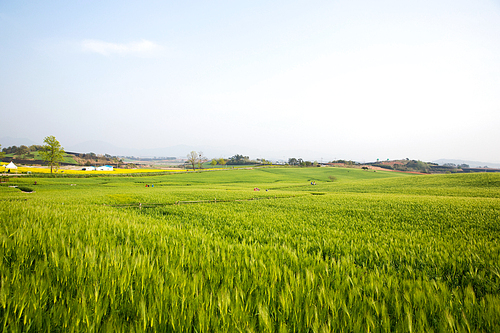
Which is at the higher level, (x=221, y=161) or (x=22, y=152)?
(x=22, y=152)

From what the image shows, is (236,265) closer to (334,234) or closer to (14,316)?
(14,316)

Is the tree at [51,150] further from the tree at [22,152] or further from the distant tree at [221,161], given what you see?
the distant tree at [221,161]

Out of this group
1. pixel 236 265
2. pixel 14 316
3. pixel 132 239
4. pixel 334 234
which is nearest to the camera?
pixel 14 316

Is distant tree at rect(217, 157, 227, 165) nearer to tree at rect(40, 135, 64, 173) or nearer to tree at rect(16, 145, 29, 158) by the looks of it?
tree at rect(40, 135, 64, 173)

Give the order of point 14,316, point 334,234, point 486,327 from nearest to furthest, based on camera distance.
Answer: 1. point 14,316
2. point 486,327
3. point 334,234

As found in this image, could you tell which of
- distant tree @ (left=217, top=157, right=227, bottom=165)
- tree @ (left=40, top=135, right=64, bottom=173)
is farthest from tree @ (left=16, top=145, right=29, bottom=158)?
distant tree @ (left=217, top=157, right=227, bottom=165)

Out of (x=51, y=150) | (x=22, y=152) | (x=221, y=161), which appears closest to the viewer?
(x=51, y=150)

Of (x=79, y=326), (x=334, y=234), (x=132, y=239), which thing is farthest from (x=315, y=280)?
(x=334, y=234)

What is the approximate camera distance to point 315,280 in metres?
2.66

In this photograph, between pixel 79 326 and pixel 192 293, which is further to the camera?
pixel 192 293

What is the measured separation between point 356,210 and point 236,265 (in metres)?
12.4

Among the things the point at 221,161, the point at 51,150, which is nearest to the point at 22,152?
the point at 51,150

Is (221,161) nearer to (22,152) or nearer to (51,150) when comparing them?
(51,150)

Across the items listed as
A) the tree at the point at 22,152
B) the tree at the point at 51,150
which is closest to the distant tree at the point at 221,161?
the tree at the point at 51,150
